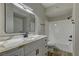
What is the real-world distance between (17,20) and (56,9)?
Answer: 38cm

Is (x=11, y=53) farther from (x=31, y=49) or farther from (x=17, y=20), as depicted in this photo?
(x=17, y=20)

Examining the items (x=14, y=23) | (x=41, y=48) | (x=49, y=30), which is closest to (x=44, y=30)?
(x=49, y=30)

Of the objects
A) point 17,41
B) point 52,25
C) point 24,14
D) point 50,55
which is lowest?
point 50,55

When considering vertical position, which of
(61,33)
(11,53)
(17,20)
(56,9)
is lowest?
(11,53)

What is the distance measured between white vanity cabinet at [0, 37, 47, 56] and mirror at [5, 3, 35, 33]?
0.13m

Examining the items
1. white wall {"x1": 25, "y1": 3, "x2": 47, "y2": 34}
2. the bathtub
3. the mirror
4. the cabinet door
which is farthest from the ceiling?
the cabinet door

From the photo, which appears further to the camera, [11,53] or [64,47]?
[64,47]

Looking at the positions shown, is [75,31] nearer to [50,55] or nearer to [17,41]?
[50,55]

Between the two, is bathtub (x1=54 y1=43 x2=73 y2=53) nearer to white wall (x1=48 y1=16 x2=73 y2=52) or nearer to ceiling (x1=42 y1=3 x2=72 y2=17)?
white wall (x1=48 y1=16 x2=73 y2=52)

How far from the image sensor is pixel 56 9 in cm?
90

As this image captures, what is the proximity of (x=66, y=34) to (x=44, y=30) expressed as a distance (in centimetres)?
21

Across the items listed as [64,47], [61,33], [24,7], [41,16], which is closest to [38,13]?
[41,16]

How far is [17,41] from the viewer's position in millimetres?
802

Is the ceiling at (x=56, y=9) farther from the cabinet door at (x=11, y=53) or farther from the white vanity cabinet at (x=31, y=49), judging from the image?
the cabinet door at (x=11, y=53)
